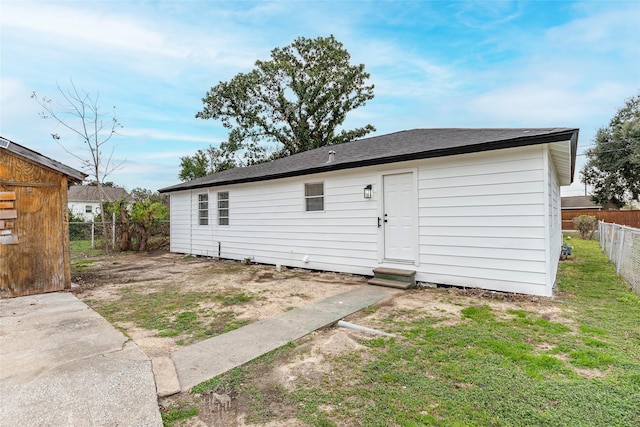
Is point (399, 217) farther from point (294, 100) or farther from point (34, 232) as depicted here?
point (294, 100)

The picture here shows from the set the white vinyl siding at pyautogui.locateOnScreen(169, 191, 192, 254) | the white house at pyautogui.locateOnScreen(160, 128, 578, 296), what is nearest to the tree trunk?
the white vinyl siding at pyautogui.locateOnScreen(169, 191, 192, 254)

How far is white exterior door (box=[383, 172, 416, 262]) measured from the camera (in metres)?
5.84

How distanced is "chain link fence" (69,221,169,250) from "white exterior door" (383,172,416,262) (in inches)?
399

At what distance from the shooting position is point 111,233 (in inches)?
506

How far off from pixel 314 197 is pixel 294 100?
16116mm

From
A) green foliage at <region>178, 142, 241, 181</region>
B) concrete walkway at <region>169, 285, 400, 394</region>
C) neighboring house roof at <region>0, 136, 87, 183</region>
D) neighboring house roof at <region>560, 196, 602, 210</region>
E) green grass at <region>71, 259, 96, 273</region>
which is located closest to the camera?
concrete walkway at <region>169, 285, 400, 394</region>

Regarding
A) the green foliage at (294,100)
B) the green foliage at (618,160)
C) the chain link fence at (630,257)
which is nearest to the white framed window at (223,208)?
the chain link fence at (630,257)

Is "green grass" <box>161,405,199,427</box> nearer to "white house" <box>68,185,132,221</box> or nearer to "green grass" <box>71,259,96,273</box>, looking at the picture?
"green grass" <box>71,259,96,273</box>

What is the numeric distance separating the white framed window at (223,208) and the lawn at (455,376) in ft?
22.8

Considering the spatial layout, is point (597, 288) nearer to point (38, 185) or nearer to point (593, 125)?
point (38, 185)

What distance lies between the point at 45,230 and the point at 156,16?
5.84m

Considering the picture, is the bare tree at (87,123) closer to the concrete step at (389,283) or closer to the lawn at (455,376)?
the concrete step at (389,283)

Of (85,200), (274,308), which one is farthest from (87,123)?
(85,200)

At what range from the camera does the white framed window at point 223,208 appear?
31.9 feet
